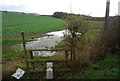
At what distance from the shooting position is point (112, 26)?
8.72m

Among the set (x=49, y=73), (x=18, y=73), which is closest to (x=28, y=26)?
(x=18, y=73)

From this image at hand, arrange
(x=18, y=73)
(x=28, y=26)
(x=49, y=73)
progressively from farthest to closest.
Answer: (x=28, y=26)
(x=18, y=73)
(x=49, y=73)

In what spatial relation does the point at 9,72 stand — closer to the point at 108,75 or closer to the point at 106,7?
the point at 108,75

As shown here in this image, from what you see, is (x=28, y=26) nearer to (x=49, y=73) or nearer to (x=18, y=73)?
(x=18, y=73)

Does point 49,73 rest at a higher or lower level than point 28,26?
lower

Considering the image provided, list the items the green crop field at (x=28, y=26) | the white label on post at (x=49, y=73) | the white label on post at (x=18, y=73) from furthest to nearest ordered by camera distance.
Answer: the green crop field at (x=28, y=26), the white label on post at (x=18, y=73), the white label on post at (x=49, y=73)

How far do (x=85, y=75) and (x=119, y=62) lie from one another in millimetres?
2343

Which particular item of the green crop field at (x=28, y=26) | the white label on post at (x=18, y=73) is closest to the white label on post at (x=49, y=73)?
the white label on post at (x=18, y=73)

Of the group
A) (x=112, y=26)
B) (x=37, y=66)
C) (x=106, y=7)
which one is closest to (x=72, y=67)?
(x=37, y=66)

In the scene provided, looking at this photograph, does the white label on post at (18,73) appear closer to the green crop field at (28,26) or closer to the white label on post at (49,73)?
the white label on post at (49,73)

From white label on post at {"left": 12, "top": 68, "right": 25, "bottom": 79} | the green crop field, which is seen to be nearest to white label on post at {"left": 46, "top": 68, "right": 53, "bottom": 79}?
white label on post at {"left": 12, "top": 68, "right": 25, "bottom": 79}

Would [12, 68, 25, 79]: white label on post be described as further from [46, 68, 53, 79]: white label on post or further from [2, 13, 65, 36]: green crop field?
[2, 13, 65, 36]: green crop field

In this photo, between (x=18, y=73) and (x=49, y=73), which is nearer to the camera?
(x=49, y=73)

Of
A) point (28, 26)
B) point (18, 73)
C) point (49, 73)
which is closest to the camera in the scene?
point (49, 73)
